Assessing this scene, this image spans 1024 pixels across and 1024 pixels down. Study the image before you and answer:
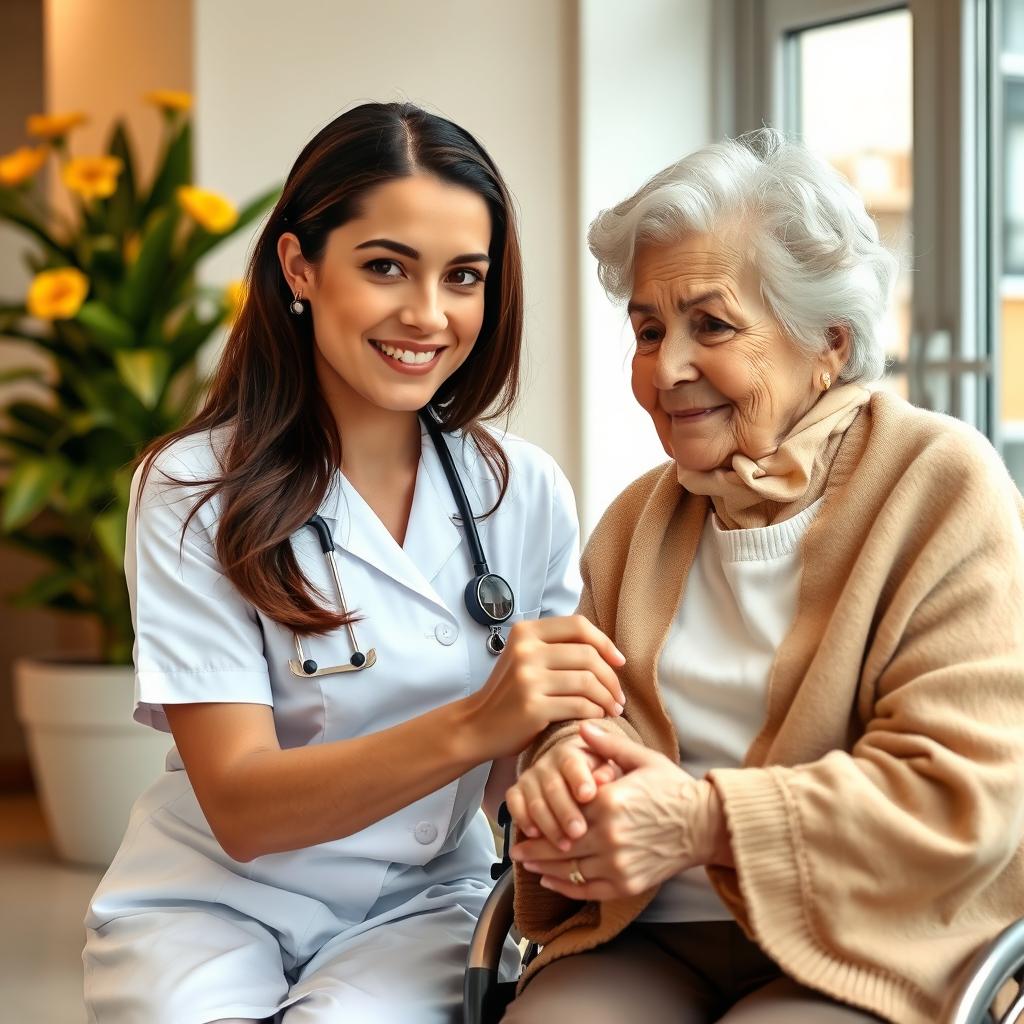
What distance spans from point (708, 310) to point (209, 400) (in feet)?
2.33

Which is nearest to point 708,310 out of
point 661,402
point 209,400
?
point 661,402

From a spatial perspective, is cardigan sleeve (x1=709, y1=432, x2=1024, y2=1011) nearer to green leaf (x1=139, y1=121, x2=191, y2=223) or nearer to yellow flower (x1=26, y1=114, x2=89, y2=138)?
green leaf (x1=139, y1=121, x2=191, y2=223)

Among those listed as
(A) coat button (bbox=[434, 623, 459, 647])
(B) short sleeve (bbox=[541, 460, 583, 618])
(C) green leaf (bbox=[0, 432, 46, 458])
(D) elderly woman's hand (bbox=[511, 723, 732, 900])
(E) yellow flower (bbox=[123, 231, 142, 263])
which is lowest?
(D) elderly woman's hand (bbox=[511, 723, 732, 900])

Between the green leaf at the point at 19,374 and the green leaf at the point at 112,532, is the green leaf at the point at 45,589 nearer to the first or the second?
the green leaf at the point at 112,532

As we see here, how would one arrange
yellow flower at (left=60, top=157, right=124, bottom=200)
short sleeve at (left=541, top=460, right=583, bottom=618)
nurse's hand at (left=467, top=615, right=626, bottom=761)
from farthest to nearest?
1. yellow flower at (left=60, top=157, right=124, bottom=200)
2. short sleeve at (left=541, top=460, right=583, bottom=618)
3. nurse's hand at (left=467, top=615, right=626, bottom=761)

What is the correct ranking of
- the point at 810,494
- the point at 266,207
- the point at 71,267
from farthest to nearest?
the point at 71,267 → the point at 266,207 → the point at 810,494

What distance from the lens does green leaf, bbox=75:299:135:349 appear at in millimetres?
3811

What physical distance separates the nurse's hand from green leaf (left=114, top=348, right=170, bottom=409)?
2.51m

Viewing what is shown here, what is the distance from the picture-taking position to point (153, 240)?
3.90 metres

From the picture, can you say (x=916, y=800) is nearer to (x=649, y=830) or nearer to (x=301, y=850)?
(x=649, y=830)

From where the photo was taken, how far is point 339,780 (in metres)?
1.49

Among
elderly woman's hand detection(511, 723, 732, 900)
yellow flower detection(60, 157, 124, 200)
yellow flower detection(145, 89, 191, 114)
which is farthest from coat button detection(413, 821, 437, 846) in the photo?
yellow flower detection(60, 157, 124, 200)

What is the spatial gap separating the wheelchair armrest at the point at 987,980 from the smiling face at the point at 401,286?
90 cm

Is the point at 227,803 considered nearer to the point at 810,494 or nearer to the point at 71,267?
the point at 810,494
